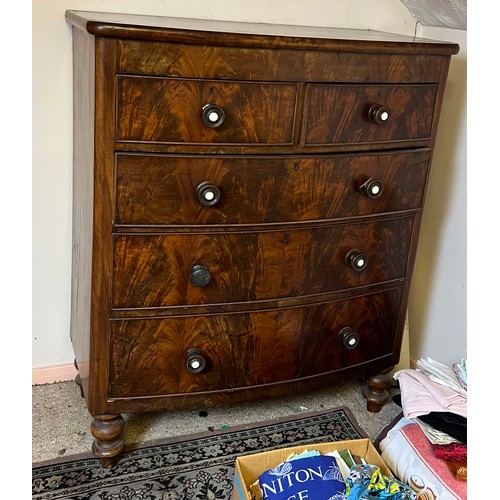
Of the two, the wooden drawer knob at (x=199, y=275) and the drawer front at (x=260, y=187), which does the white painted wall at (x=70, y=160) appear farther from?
the wooden drawer knob at (x=199, y=275)

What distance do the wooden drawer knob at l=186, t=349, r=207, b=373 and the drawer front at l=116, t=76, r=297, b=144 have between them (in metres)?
0.51

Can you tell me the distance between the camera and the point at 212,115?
53.7 inches

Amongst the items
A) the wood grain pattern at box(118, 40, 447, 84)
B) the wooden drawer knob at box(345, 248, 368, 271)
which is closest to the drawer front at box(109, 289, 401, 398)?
the wooden drawer knob at box(345, 248, 368, 271)

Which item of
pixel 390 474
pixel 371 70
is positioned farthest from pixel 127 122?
pixel 390 474

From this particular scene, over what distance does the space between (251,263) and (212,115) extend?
1.22 feet

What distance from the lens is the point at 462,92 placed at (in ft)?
6.40

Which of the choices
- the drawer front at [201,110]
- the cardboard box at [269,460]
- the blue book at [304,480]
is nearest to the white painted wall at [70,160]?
the drawer front at [201,110]

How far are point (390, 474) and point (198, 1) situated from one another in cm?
130

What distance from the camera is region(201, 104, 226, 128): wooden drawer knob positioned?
136 centimetres

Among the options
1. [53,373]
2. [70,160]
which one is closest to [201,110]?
[70,160]

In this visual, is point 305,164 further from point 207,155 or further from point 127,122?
point 127,122

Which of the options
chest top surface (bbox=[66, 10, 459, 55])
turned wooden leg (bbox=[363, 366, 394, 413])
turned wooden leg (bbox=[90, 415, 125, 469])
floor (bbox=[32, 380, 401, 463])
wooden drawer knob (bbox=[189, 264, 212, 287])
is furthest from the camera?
turned wooden leg (bbox=[363, 366, 394, 413])

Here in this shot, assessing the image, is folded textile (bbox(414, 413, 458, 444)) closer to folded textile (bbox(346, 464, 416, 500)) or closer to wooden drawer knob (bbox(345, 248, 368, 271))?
folded textile (bbox(346, 464, 416, 500))
